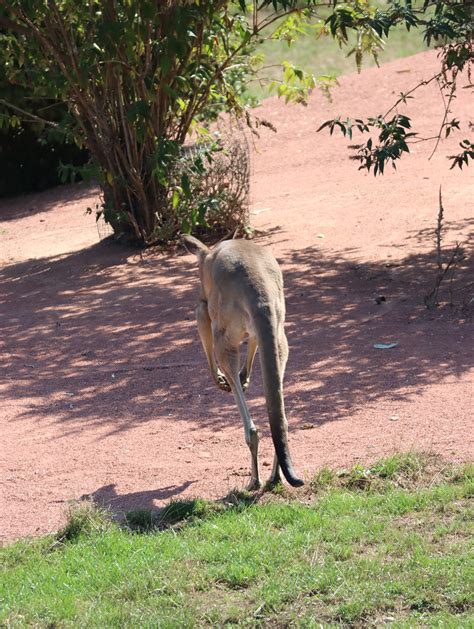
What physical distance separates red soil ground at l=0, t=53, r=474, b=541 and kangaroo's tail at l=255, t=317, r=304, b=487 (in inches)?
33.4

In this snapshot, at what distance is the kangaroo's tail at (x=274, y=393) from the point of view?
233 inches

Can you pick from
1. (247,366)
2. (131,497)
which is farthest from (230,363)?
(131,497)

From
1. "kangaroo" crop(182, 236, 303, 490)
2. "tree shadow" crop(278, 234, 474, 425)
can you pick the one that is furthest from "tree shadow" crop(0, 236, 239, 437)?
"kangaroo" crop(182, 236, 303, 490)

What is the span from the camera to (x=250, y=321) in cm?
641

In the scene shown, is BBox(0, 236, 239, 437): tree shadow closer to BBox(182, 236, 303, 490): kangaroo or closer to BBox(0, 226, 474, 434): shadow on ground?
BBox(0, 226, 474, 434): shadow on ground

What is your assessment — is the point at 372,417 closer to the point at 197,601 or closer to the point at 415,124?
the point at 197,601

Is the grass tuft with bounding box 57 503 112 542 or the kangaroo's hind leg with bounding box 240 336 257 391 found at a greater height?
the kangaroo's hind leg with bounding box 240 336 257 391

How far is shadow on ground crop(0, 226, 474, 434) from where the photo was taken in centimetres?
842

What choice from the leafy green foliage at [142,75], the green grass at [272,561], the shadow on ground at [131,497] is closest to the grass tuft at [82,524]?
the green grass at [272,561]

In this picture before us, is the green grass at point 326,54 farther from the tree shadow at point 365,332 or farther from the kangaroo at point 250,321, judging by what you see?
the kangaroo at point 250,321

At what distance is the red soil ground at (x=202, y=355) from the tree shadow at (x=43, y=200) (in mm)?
947

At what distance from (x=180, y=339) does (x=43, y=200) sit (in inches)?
388

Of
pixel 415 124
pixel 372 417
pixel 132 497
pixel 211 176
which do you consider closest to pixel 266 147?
pixel 415 124

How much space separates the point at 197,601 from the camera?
502 cm
